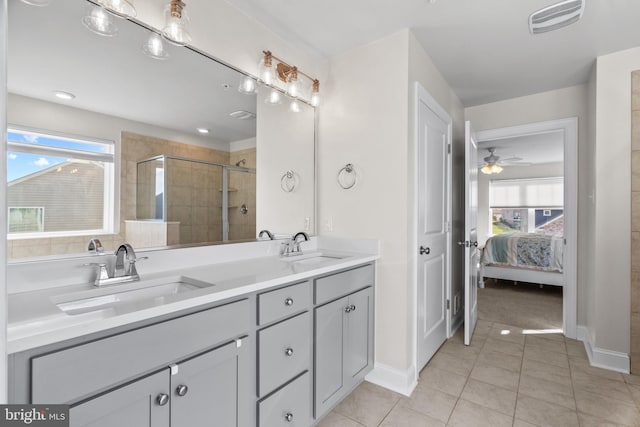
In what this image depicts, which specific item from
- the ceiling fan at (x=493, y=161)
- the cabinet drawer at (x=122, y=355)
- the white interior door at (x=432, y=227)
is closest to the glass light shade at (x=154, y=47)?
the cabinet drawer at (x=122, y=355)

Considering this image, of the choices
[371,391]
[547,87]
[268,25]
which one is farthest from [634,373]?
Result: [268,25]

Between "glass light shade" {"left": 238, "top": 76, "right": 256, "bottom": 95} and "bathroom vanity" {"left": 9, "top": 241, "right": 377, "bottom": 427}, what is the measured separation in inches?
41.8

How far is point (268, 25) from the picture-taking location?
1971 millimetres

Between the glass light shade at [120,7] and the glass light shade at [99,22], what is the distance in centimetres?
2

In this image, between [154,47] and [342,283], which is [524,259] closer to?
[342,283]

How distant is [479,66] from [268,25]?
1775 millimetres

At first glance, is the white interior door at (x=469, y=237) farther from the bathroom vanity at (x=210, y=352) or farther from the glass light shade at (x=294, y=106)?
the glass light shade at (x=294, y=106)

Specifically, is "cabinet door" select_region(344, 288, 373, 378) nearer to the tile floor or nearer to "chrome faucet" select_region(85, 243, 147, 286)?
the tile floor

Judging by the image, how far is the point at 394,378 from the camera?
204 centimetres

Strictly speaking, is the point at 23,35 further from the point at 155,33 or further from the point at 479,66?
the point at 479,66

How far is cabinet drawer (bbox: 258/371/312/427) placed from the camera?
1.31m

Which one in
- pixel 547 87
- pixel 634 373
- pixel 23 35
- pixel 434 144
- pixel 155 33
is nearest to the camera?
pixel 23 35

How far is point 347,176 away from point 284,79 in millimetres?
808

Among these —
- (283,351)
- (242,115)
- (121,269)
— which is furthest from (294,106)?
(283,351)
